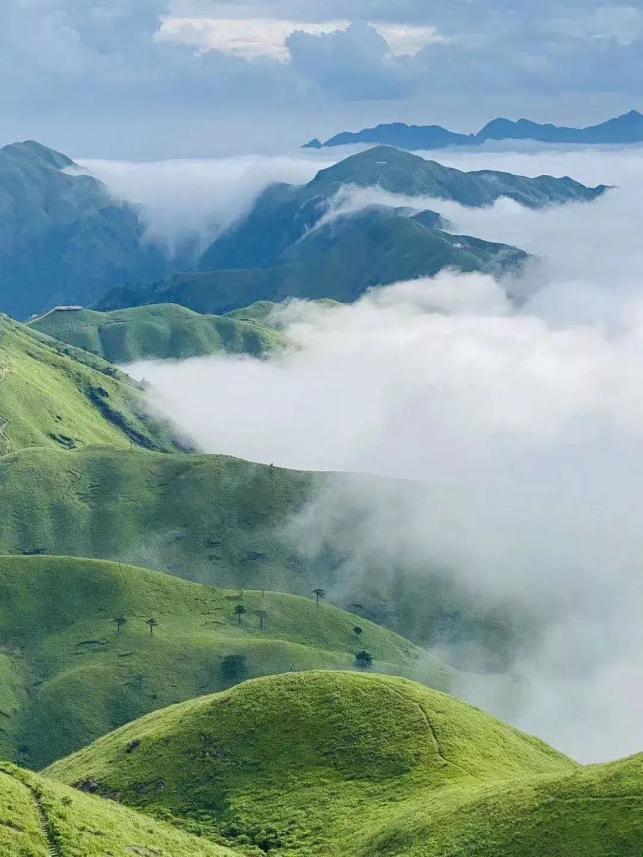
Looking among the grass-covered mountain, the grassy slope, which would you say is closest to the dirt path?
the grassy slope

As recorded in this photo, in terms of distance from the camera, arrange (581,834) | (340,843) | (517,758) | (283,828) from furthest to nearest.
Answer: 1. (517,758)
2. (283,828)
3. (340,843)
4. (581,834)

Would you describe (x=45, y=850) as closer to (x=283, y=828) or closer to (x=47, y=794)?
(x=47, y=794)

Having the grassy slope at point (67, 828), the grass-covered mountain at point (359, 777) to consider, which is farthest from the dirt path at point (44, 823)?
the grass-covered mountain at point (359, 777)

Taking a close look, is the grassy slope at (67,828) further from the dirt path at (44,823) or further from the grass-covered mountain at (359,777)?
the grass-covered mountain at (359,777)

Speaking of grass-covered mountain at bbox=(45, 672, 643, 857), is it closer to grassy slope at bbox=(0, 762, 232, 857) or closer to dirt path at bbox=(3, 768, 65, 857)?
grassy slope at bbox=(0, 762, 232, 857)

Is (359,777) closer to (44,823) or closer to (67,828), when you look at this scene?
(67,828)

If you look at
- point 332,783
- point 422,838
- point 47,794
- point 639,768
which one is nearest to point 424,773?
point 332,783

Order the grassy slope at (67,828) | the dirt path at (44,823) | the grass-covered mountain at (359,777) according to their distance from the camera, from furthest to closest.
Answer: the grass-covered mountain at (359,777)
the grassy slope at (67,828)
the dirt path at (44,823)
